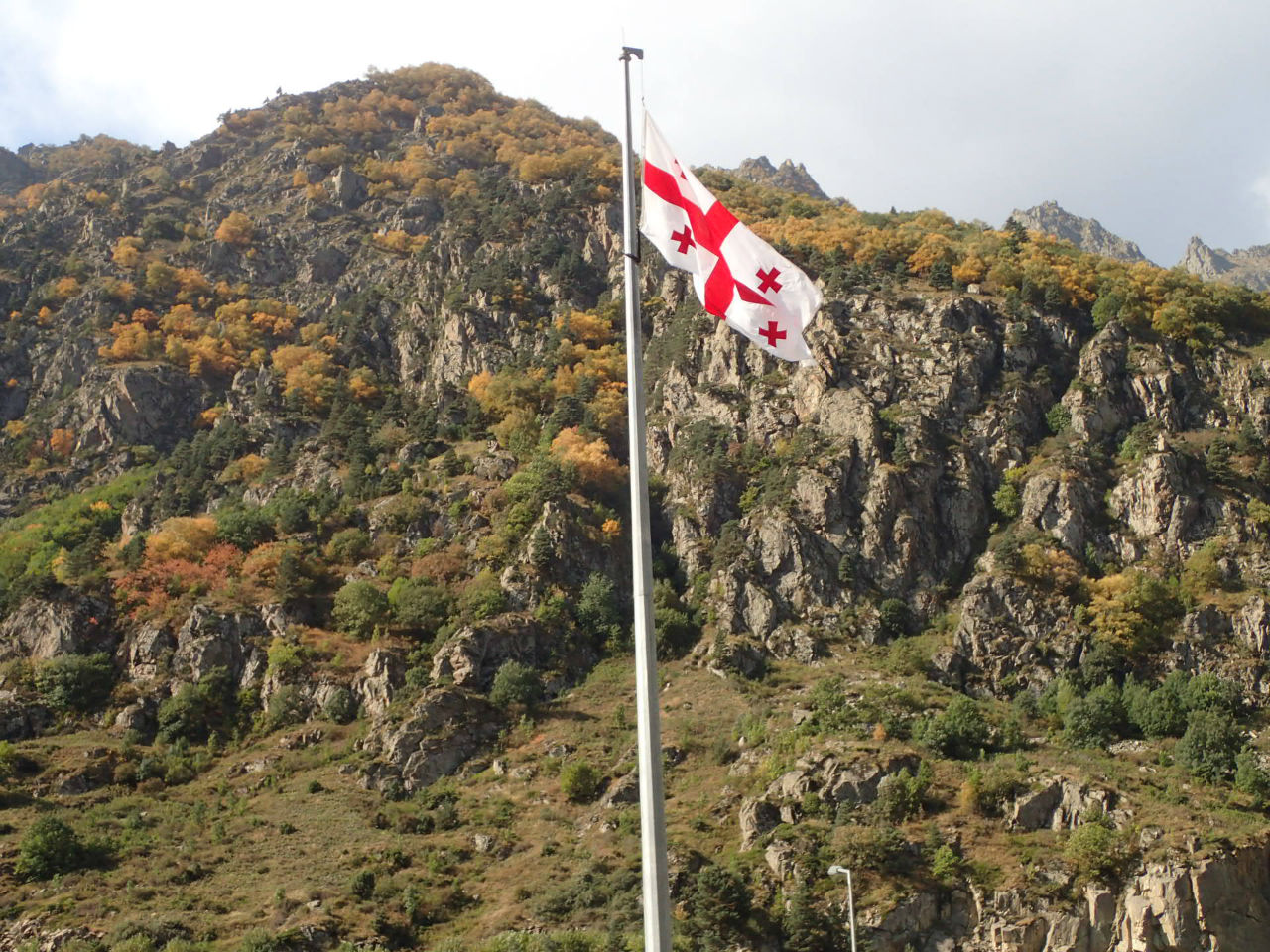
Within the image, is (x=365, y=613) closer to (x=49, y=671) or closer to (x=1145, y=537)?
(x=49, y=671)

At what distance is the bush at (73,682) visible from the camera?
6316 centimetres

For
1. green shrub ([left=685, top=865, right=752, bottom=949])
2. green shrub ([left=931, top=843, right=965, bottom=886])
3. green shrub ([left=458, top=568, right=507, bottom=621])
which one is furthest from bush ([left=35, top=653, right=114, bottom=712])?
green shrub ([left=931, top=843, right=965, bottom=886])

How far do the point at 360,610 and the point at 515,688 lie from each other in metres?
12.5

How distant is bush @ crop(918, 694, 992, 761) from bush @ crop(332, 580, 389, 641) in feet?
114

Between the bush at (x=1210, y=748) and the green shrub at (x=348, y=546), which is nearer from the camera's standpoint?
the bush at (x=1210, y=748)

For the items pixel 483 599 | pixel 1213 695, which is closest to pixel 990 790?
pixel 1213 695

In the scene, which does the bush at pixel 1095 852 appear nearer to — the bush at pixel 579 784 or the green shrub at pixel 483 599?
the bush at pixel 579 784

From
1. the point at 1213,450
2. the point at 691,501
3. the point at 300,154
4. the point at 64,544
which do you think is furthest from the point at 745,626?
the point at 300,154

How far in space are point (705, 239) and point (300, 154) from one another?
128189 mm

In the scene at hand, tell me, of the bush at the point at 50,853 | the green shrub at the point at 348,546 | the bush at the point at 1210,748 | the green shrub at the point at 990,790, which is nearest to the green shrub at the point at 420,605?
the green shrub at the point at 348,546

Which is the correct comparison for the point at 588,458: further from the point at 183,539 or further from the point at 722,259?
the point at 722,259

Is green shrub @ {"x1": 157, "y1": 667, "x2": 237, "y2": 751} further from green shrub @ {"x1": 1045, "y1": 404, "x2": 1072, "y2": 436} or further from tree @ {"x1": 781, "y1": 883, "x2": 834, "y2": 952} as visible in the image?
green shrub @ {"x1": 1045, "y1": 404, "x2": 1072, "y2": 436}

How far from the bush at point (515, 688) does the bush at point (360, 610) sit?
977cm

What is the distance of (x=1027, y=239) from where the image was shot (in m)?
97.8
